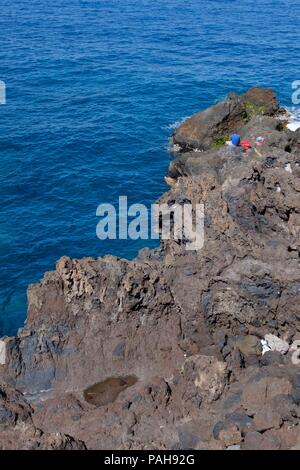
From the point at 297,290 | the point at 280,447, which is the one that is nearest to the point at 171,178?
the point at 297,290

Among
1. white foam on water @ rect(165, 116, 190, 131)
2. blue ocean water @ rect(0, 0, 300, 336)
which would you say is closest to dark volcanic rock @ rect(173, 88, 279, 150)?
blue ocean water @ rect(0, 0, 300, 336)

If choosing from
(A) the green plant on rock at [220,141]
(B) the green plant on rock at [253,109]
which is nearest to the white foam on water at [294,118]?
(B) the green plant on rock at [253,109]

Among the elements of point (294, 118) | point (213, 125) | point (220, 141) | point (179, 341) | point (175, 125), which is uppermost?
point (294, 118)

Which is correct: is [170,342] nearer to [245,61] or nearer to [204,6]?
[245,61]

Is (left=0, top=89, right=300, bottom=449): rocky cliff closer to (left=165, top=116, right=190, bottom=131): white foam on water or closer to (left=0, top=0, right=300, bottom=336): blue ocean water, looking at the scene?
(left=0, top=0, right=300, bottom=336): blue ocean water

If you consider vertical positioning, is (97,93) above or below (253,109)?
above

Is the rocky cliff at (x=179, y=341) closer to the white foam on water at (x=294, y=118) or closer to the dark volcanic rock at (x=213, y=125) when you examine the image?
the dark volcanic rock at (x=213, y=125)

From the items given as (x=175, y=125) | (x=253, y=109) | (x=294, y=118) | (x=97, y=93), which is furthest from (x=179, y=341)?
(x=97, y=93)

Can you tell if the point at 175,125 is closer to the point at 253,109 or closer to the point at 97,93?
the point at 253,109
